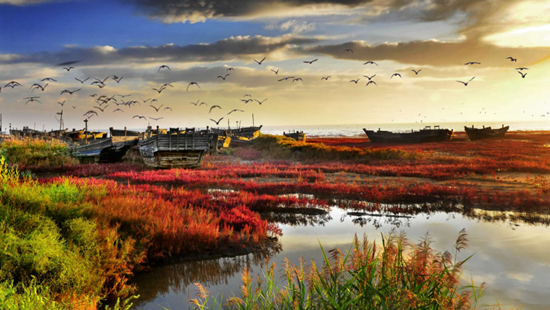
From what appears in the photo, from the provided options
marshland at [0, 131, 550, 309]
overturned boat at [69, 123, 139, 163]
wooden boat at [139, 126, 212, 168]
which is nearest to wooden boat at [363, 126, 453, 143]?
marshland at [0, 131, 550, 309]

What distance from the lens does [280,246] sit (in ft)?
25.3

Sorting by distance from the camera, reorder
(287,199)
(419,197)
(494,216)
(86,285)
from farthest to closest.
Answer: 1. (419,197)
2. (287,199)
3. (494,216)
4. (86,285)

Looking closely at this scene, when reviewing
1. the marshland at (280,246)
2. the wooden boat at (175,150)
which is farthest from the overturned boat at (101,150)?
the marshland at (280,246)

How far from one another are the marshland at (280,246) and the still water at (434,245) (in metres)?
0.03

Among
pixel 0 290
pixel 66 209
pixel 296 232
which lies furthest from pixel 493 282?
pixel 66 209

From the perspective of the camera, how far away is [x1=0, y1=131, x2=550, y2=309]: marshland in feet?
11.4

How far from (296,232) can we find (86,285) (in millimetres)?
5079

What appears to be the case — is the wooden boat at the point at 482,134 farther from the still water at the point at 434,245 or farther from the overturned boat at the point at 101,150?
the still water at the point at 434,245

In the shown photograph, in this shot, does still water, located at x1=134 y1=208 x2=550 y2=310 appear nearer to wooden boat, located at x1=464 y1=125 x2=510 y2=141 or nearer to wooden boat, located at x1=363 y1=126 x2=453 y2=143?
wooden boat, located at x1=363 y1=126 x2=453 y2=143

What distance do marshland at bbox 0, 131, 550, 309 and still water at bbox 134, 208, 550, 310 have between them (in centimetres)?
3

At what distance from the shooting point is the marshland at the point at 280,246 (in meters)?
3.47

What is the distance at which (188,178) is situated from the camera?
16797 millimetres

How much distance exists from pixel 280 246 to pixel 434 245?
333 centimetres

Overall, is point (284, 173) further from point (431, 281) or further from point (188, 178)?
point (431, 281)
